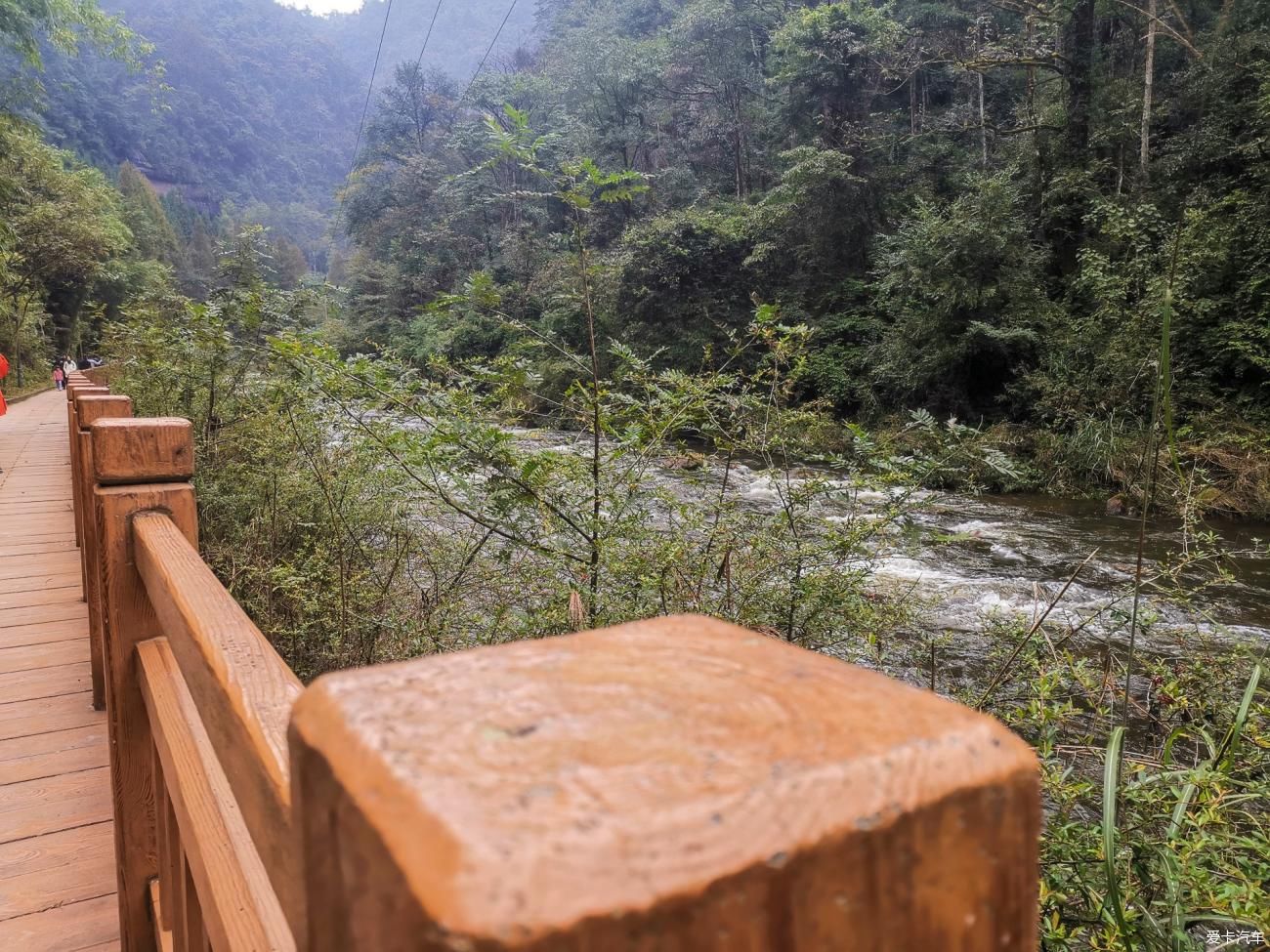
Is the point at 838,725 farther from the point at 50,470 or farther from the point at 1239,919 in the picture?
the point at 50,470

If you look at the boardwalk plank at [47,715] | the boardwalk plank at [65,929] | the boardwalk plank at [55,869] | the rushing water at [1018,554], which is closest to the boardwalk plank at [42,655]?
the boardwalk plank at [47,715]

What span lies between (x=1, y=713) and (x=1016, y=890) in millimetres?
2748

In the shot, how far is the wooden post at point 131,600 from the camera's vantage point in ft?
3.80

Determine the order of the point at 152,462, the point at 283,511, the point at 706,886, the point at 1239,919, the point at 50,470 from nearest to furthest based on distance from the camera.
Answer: the point at 706,886, the point at 1239,919, the point at 152,462, the point at 283,511, the point at 50,470

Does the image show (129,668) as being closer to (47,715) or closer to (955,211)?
(47,715)

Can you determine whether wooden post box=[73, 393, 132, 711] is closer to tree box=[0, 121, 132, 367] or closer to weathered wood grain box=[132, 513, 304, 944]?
weathered wood grain box=[132, 513, 304, 944]

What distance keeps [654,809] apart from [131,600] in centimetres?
132

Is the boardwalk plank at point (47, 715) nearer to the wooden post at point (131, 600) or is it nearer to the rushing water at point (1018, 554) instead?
the wooden post at point (131, 600)

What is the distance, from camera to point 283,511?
11.3ft

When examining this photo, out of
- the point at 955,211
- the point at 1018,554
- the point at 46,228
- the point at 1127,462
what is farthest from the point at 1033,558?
the point at 46,228

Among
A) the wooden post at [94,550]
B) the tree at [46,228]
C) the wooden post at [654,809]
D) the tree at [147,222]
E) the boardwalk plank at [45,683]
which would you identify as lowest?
the boardwalk plank at [45,683]

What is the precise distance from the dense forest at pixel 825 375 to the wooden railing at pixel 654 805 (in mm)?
873

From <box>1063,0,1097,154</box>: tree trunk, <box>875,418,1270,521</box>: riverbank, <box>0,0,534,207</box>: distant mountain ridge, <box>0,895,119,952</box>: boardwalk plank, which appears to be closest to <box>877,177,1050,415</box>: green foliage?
<box>1063,0,1097,154</box>: tree trunk

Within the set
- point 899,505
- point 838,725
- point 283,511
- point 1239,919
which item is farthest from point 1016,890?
point 283,511
